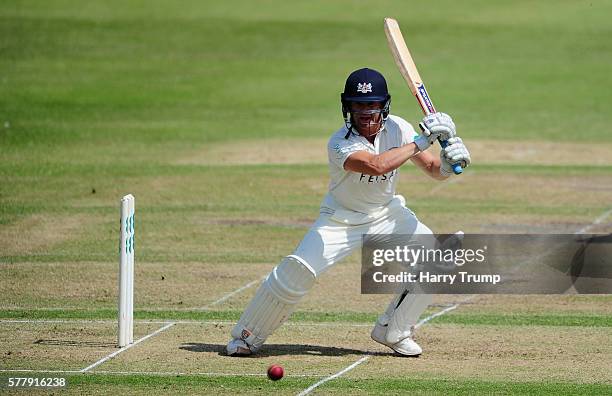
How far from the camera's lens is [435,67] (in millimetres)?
32562

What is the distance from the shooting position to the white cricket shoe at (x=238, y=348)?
9562mm

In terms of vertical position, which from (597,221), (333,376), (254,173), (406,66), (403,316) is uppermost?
(254,173)

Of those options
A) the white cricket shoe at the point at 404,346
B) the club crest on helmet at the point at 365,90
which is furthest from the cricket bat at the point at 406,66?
the white cricket shoe at the point at 404,346

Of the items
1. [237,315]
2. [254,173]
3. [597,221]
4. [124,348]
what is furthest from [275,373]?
[254,173]

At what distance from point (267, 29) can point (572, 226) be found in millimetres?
23084

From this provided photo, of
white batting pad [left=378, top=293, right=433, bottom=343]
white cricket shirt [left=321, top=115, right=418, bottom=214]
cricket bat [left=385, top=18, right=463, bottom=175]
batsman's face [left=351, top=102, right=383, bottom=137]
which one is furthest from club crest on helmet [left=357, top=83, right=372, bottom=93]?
white batting pad [left=378, top=293, right=433, bottom=343]

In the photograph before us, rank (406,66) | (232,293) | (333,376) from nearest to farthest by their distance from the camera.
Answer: (333,376) < (406,66) < (232,293)

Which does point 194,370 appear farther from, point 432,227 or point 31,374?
point 432,227

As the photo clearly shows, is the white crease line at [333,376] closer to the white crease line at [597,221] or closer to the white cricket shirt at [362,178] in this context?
the white cricket shirt at [362,178]

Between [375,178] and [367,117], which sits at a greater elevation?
[367,117]

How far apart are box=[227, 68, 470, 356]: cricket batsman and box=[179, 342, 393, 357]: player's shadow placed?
0.17 metres

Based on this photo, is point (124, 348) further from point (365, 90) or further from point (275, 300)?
point (365, 90)
